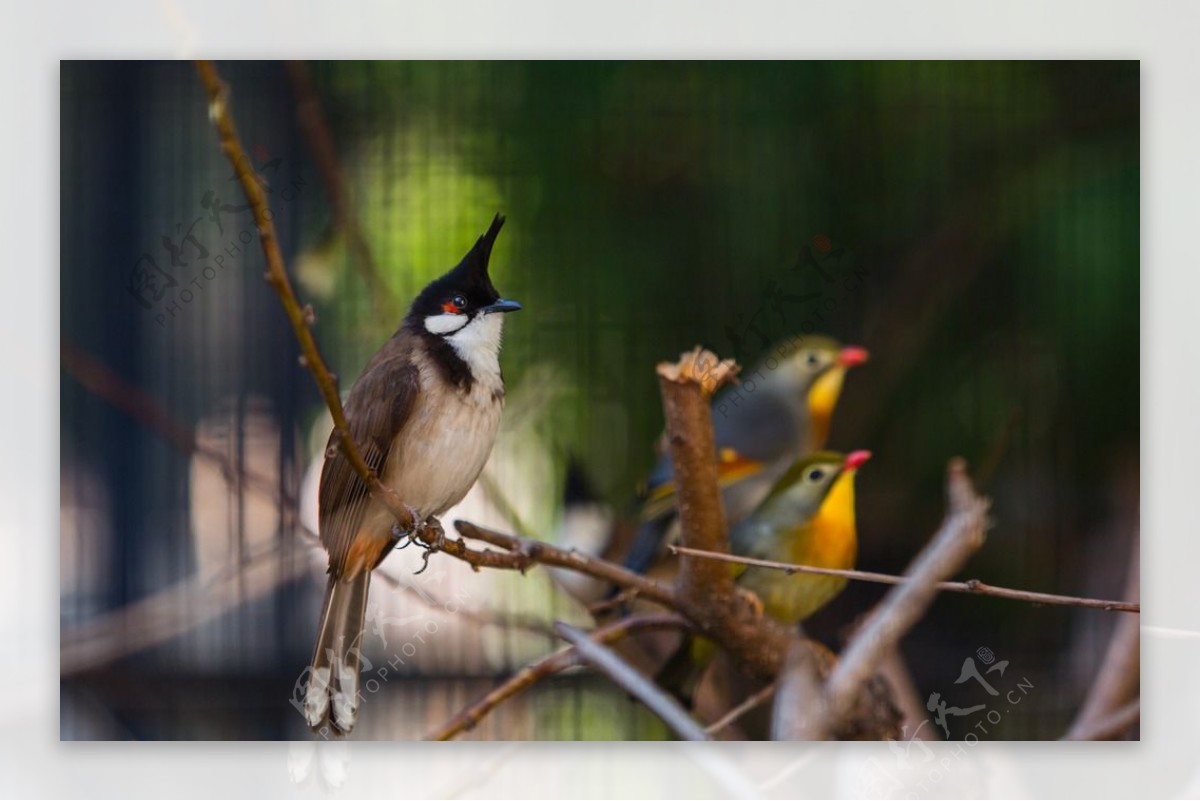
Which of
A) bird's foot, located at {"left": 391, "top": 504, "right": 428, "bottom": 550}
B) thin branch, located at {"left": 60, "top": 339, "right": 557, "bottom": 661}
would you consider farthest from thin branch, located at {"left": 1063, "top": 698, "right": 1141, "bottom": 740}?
bird's foot, located at {"left": 391, "top": 504, "right": 428, "bottom": 550}

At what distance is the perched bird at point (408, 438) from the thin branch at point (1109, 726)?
48.3 inches

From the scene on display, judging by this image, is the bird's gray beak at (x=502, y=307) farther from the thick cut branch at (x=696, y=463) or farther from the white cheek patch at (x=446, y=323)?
the thick cut branch at (x=696, y=463)

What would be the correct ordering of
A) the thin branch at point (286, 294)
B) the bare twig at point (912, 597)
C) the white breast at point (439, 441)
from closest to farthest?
the thin branch at point (286, 294)
the white breast at point (439, 441)
the bare twig at point (912, 597)

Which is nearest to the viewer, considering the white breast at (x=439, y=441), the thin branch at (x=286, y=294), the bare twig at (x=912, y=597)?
the thin branch at (x=286, y=294)

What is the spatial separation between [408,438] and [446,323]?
0.22 meters

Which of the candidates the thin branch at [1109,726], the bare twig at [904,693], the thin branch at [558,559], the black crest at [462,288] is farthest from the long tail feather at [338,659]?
the thin branch at [1109,726]

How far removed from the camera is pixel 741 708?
2381 millimetres

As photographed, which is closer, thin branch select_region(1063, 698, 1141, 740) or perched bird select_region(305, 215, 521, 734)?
perched bird select_region(305, 215, 521, 734)

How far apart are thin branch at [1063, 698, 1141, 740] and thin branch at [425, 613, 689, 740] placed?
0.77 m

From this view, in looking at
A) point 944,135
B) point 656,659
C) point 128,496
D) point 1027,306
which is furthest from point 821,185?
point 128,496

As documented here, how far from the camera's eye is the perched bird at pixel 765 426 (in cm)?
234

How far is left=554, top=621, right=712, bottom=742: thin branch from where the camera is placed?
7.72 ft

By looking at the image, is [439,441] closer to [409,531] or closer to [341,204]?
[409,531]

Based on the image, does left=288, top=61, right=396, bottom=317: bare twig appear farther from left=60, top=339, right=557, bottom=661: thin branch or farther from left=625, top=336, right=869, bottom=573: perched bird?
left=625, top=336, right=869, bottom=573: perched bird
